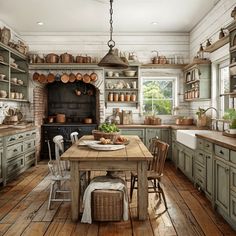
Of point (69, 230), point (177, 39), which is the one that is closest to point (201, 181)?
point (69, 230)

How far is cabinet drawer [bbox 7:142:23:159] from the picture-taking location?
5129mm

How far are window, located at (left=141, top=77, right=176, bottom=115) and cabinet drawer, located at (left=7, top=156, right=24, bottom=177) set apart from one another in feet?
11.6

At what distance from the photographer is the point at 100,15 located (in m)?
6.34

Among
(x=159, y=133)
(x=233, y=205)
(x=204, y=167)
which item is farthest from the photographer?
(x=159, y=133)

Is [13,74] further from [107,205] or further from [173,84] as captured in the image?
[107,205]

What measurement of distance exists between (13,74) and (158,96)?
382 cm

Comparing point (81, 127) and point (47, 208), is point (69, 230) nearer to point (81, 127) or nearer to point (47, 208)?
point (47, 208)

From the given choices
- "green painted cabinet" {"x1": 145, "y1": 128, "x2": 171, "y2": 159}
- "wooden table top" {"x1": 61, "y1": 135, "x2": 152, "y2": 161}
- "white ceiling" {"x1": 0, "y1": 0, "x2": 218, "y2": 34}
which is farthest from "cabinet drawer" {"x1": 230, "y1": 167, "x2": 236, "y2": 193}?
"green painted cabinet" {"x1": 145, "y1": 128, "x2": 171, "y2": 159}

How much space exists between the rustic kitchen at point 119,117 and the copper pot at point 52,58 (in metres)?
0.03

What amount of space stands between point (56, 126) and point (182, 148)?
11.0ft

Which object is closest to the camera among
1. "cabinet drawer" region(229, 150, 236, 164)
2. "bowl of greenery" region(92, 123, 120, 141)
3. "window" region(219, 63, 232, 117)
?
"cabinet drawer" region(229, 150, 236, 164)

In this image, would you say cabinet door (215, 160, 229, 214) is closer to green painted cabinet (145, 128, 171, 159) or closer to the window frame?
green painted cabinet (145, 128, 171, 159)

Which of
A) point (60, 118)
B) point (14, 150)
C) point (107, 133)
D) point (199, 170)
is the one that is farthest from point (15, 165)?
point (199, 170)

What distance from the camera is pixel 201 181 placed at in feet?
14.6
